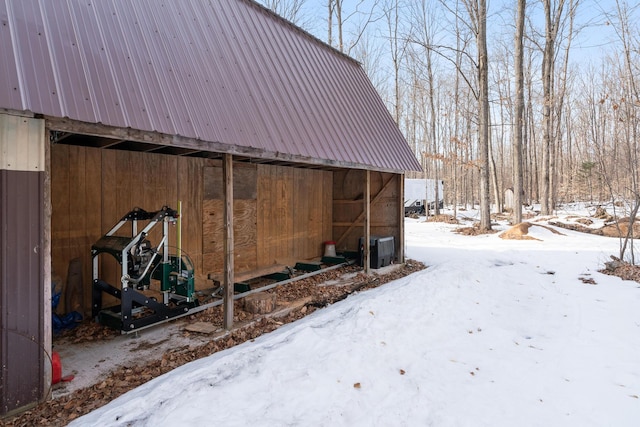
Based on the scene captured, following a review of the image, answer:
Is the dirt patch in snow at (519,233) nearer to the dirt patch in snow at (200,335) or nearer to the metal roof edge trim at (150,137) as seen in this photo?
the dirt patch in snow at (200,335)

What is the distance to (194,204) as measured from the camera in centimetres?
694

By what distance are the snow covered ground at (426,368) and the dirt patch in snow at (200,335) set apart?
260 mm

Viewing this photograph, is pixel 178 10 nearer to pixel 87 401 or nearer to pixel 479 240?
pixel 87 401

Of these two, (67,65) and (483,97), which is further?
(483,97)

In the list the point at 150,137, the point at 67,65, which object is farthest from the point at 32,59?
the point at 150,137

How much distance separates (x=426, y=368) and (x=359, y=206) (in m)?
6.60

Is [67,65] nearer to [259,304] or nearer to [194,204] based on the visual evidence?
[194,204]

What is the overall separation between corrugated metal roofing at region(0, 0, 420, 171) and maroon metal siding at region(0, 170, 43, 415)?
0.71 meters

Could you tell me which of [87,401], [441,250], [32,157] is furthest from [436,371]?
[441,250]

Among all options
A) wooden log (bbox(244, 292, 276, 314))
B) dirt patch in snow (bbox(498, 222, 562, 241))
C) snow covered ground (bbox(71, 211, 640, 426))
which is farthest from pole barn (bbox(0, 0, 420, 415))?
dirt patch in snow (bbox(498, 222, 562, 241))

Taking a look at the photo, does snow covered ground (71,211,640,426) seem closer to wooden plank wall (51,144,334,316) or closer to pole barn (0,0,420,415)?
pole barn (0,0,420,415)

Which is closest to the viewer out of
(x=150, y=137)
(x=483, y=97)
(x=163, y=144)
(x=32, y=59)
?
(x=32, y=59)

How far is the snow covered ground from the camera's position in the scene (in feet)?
10.8

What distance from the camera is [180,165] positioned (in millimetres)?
6691
